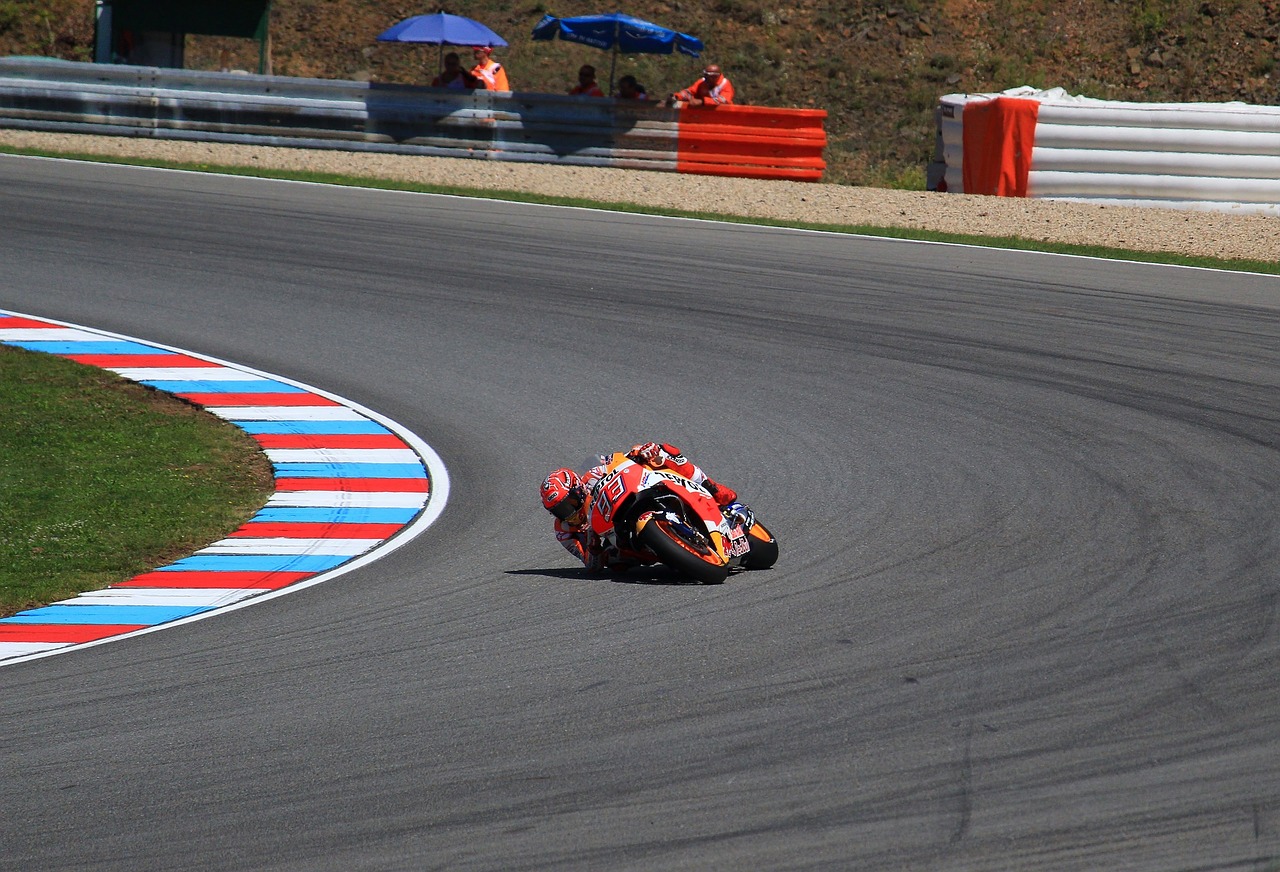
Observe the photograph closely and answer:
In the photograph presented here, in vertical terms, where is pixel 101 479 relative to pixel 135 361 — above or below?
below

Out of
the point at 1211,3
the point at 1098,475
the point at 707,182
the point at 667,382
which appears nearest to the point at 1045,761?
the point at 1098,475

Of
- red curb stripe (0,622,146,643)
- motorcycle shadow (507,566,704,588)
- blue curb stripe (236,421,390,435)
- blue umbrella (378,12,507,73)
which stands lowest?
red curb stripe (0,622,146,643)

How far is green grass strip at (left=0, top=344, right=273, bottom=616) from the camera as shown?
7.66 meters

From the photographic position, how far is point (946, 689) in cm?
530

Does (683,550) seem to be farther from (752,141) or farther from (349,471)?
(752,141)

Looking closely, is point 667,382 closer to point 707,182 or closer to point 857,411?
point 857,411

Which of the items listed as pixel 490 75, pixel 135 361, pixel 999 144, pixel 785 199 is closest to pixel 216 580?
pixel 135 361

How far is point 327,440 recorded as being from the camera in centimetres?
1000

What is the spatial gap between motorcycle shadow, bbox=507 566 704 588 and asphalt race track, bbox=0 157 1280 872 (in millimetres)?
39

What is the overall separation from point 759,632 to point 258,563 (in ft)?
9.54

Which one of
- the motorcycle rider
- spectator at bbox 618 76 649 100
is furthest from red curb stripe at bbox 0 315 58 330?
spectator at bbox 618 76 649 100

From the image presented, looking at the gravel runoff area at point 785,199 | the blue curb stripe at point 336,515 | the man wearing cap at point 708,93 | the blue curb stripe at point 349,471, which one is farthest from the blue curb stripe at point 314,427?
the man wearing cap at point 708,93

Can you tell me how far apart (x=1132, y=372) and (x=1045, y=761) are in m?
7.11

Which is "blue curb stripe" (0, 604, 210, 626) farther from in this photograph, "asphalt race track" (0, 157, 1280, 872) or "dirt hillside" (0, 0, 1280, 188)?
"dirt hillside" (0, 0, 1280, 188)
